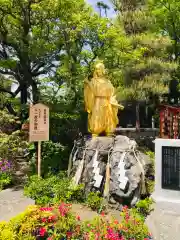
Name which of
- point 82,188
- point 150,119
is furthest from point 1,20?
point 150,119

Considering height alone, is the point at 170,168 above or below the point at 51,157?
above

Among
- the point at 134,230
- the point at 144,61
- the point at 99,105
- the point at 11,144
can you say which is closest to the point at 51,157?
the point at 11,144

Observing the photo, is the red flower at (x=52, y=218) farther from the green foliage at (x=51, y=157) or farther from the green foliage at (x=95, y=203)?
the green foliage at (x=51, y=157)

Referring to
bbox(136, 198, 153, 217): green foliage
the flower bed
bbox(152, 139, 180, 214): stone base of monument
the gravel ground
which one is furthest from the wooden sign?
bbox(152, 139, 180, 214): stone base of monument

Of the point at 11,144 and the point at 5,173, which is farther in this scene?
the point at 11,144

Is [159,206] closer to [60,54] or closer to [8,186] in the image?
[8,186]

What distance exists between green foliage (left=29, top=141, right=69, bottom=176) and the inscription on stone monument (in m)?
4.81

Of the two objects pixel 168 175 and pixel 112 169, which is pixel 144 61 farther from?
pixel 168 175

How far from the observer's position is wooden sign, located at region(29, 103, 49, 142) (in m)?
7.49

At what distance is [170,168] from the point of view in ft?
17.8

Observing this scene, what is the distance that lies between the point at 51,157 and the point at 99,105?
11.2ft

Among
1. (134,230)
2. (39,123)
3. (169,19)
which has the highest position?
(169,19)

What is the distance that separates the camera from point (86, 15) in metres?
8.98

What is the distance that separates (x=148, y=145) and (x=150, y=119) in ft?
19.0
